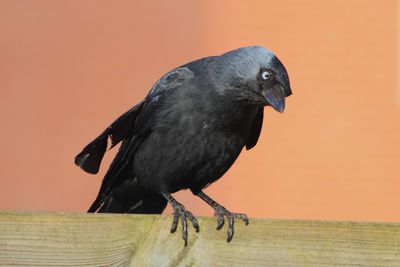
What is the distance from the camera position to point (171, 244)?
224 centimetres

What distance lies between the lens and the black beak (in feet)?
10.8

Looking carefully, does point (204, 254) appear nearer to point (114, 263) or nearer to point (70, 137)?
point (114, 263)

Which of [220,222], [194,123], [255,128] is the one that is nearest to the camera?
[220,222]

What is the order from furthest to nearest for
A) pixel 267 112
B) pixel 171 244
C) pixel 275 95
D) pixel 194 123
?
pixel 267 112 < pixel 194 123 < pixel 275 95 < pixel 171 244

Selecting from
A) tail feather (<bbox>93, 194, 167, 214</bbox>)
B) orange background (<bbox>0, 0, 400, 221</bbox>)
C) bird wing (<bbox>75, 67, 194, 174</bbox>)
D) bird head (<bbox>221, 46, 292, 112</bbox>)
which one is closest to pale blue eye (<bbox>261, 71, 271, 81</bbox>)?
bird head (<bbox>221, 46, 292, 112</bbox>)

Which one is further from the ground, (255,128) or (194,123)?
(194,123)

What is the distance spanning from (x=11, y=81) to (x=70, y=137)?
40 cm

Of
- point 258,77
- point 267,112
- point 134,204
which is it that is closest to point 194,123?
point 258,77

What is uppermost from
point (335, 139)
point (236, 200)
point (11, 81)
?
point (11, 81)

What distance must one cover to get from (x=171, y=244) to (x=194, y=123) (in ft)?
4.30

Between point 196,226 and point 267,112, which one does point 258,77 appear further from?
point 196,226

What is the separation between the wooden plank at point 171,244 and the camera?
7.27 ft

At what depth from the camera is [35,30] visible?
457cm

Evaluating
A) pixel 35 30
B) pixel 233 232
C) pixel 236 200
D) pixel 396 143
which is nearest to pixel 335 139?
pixel 396 143
